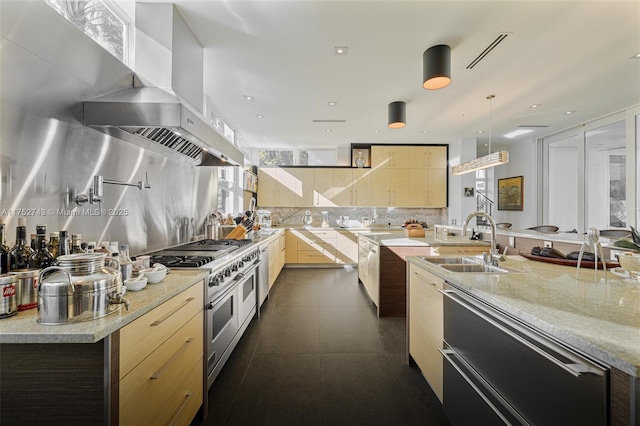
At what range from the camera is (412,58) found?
279cm

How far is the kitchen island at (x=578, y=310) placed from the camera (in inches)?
26.2

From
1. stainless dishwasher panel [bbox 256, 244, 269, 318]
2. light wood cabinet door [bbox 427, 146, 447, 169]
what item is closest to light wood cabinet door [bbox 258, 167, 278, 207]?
stainless dishwasher panel [bbox 256, 244, 269, 318]

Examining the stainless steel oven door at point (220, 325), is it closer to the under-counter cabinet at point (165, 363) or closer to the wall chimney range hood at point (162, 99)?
the under-counter cabinet at point (165, 363)

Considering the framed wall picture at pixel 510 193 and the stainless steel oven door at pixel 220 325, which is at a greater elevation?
the framed wall picture at pixel 510 193

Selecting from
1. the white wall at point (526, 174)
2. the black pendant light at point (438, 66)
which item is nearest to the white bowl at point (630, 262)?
the black pendant light at point (438, 66)

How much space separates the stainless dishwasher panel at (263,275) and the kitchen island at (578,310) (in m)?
2.02

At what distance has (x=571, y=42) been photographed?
250 centimetres

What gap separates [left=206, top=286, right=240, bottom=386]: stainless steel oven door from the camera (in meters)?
1.73

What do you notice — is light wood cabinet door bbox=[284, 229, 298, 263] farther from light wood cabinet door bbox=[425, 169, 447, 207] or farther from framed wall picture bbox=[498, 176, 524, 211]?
framed wall picture bbox=[498, 176, 524, 211]

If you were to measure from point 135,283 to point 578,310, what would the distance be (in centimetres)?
176

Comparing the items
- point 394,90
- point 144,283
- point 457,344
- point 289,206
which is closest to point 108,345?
point 144,283

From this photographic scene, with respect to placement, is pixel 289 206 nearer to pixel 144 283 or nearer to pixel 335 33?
pixel 335 33

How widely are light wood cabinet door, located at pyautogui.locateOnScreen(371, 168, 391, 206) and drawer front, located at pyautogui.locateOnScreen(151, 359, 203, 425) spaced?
17.5 ft

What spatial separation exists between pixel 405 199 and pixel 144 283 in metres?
5.88
